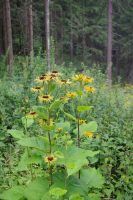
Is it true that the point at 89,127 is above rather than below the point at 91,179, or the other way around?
above

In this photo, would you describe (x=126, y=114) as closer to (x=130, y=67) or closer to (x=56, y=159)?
(x=56, y=159)

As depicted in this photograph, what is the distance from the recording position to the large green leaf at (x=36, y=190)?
3.21m

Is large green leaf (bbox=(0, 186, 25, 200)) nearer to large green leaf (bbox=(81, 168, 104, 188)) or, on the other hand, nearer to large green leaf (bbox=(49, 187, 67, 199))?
large green leaf (bbox=(49, 187, 67, 199))

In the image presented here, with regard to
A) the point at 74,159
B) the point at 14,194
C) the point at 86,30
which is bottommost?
the point at 14,194

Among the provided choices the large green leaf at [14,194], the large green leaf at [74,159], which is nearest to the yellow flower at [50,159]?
the large green leaf at [74,159]

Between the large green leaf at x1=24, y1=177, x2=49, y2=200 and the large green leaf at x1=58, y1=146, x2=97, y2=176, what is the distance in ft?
0.83

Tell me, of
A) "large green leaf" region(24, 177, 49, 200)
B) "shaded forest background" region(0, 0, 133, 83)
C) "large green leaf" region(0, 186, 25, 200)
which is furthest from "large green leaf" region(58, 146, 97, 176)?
"shaded forest background" region(0, 0, 133, 83)

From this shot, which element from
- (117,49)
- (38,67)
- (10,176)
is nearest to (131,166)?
(10,176)

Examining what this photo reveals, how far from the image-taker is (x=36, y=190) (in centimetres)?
324

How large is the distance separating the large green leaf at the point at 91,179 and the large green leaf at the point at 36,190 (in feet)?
1.23

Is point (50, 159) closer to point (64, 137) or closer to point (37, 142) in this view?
point (37, 142)

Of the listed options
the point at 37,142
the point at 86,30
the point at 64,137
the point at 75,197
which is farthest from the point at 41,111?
the point at 86,30

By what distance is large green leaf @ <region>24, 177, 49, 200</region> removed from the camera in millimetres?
3209

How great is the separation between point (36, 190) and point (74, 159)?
15.6 inches
